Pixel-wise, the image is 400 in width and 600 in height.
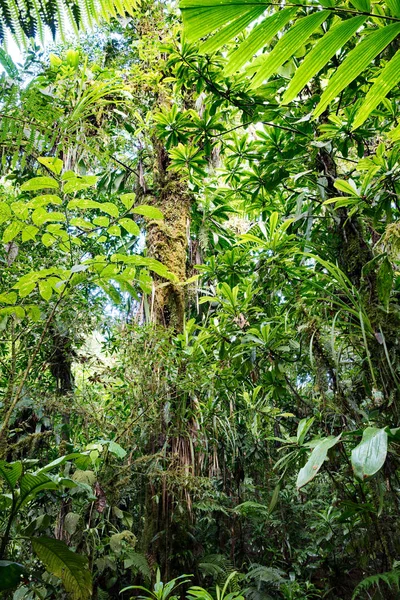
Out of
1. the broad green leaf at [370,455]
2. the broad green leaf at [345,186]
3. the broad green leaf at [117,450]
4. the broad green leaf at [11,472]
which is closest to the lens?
the broad green leaf at [370,455]

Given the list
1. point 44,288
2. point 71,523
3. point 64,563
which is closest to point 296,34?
point 44,288

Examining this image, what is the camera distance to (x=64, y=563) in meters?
1.09

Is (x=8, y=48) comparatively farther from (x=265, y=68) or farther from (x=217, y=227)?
(x=217, y=227)

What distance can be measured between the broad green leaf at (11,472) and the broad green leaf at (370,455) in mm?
799

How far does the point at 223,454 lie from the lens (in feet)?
8.97

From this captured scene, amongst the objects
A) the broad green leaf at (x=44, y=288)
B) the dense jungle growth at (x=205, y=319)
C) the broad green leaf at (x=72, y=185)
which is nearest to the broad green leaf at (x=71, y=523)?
the dense jungle growth at (x=205, y=319)

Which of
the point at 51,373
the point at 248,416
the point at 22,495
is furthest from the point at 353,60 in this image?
the point at 51,373

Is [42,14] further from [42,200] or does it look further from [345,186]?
[345,186]

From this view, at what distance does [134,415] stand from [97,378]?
209 mm

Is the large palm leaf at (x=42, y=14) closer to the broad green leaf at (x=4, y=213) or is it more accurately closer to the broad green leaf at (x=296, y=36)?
the broad green leaf at (x=4, y=213)

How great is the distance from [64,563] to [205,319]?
167 centimetres

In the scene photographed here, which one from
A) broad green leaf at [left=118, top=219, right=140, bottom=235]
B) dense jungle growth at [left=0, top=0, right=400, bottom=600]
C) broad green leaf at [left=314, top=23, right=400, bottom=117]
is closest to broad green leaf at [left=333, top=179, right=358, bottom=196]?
dense jungle growth at [left=0, top=0, right=400, bottom=600]

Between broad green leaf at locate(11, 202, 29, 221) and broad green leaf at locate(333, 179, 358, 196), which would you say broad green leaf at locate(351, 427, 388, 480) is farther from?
broad green leaf at locate(11, 202, 29, 221)

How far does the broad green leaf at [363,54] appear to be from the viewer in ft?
1.31
